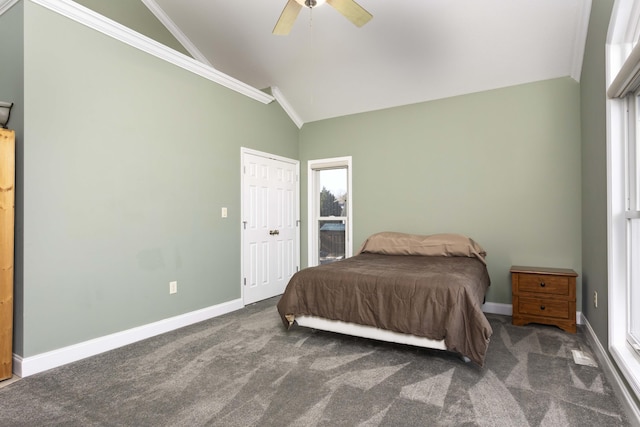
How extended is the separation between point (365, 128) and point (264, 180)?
1565 millimetres

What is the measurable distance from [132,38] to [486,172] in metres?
3.81

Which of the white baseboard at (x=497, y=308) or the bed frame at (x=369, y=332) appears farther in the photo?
the white baseboard at (x=497, y=308)

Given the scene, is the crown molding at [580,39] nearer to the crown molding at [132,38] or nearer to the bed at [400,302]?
the bed at [400,302]

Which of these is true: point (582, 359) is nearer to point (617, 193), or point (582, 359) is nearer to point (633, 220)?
point (633, 220)

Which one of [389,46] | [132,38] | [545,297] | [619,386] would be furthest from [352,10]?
[545,297]

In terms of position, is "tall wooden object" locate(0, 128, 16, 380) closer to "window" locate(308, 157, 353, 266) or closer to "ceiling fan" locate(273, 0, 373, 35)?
"ceiling fan" locate(273, 0, 373, 35)

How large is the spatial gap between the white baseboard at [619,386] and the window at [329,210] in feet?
9.57

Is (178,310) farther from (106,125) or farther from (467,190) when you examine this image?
(467,190)

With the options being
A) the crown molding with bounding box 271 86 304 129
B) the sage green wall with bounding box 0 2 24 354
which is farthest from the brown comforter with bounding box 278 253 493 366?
the crown molding with bounding box 271 86 304 129

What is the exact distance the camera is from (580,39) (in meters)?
3.07

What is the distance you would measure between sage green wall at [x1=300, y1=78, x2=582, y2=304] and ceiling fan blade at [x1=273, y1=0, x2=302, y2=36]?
220 centimetres

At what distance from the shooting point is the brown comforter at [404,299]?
235 cm

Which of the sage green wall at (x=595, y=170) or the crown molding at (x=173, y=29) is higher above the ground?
the crown molding at (x=173, y=29)

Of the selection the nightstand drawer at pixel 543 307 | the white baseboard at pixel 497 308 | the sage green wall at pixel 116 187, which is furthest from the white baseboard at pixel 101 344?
the nightstand drawer at pixel 543 307
